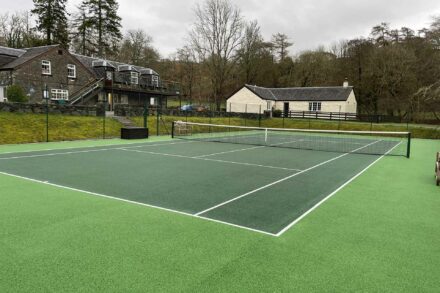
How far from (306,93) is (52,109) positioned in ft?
117

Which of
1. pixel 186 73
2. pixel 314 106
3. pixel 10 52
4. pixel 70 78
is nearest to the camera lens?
pixel 10 52

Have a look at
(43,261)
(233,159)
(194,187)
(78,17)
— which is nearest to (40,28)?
(78,17)

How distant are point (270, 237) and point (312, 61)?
60.6 m

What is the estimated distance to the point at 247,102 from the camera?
4853 centimetres

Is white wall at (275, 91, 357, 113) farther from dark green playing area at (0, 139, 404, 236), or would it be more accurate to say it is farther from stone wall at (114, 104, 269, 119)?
dark green playing area at (0, 139, 404, 236)

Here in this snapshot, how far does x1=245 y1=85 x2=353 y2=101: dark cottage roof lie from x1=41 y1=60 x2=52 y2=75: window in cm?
2508

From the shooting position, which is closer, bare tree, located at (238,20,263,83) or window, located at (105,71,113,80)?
window, located at (105,71,113,80)

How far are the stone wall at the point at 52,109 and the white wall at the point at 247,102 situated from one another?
24.4 m

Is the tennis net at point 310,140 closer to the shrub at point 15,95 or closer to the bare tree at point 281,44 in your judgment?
the shrub at point 15,95

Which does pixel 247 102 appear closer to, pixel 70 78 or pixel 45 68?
pixel 70 78

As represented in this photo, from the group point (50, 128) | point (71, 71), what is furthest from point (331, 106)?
point (50, 128)

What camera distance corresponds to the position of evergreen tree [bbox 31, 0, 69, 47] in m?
51.3

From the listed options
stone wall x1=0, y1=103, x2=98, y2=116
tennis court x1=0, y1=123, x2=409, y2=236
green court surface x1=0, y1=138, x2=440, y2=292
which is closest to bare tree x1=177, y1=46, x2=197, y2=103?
stone wall x1=0, y1=103, x2=98, y2=116

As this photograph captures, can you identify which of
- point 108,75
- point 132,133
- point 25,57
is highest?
point 25,57
